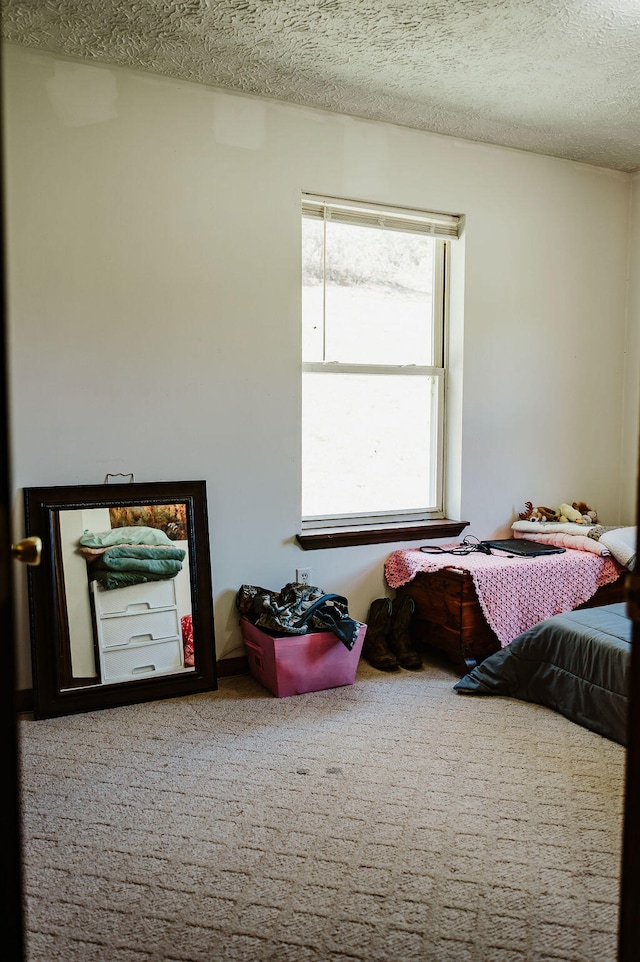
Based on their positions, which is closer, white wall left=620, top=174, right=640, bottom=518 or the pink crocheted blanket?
the pink crocheted blanket

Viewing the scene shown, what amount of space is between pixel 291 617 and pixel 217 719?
1.73ft

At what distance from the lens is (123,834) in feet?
6.39

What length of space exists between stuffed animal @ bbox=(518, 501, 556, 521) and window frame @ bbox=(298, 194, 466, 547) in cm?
45

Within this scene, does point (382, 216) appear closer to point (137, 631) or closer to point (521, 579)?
point (521, 579)

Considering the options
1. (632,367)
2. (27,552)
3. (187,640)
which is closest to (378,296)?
(632,367)

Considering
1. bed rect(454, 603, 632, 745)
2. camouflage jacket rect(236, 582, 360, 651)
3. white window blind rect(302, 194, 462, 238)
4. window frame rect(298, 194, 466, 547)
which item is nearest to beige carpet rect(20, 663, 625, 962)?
bed rect(454, 603, 632, 745)

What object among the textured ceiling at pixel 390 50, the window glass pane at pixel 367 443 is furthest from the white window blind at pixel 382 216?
the window glass pane at pixel 367 443

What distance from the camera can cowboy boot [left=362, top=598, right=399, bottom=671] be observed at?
130 inches

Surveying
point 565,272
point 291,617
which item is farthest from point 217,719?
point 565,272

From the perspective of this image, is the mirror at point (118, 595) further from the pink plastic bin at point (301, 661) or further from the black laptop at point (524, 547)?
the black laptop at point (524, 547)

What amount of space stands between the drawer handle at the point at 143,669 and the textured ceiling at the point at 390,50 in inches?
→ 98.3

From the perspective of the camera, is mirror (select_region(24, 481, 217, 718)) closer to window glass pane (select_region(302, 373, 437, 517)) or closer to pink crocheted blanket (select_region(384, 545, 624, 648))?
window glass pane (select_region(302, 373, 437, 517))

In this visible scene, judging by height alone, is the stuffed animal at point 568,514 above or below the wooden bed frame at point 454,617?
above

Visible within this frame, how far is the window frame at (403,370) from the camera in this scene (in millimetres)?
3404
